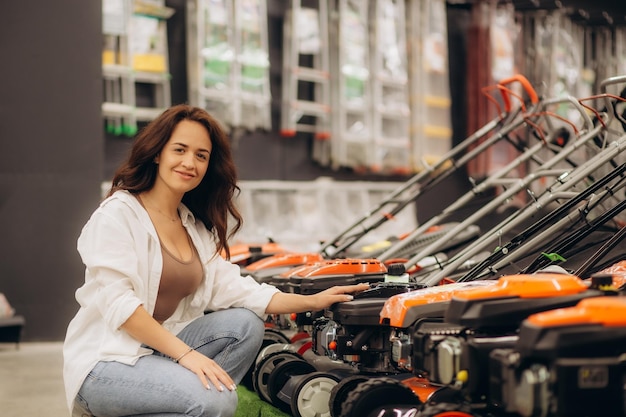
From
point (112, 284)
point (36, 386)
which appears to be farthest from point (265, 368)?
point (36, 386)

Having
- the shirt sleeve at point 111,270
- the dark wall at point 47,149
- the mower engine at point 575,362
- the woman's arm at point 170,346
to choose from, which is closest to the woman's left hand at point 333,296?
the woman's arm at point 170,346

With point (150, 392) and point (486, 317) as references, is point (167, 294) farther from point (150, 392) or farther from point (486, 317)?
point (486, 317)

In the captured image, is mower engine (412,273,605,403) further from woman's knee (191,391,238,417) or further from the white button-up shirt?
the white button-up shirt

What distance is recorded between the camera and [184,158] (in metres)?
2.19

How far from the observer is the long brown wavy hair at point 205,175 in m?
2.21

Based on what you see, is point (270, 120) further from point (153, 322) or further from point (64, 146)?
point (153, 322)

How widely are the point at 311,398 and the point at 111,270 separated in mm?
661

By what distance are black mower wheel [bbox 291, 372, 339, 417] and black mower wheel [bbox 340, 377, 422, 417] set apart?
35 cm

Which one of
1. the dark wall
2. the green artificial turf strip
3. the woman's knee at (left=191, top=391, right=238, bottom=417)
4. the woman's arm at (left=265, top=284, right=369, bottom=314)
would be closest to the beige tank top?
the woman's arm at (left=265, top=284, right=369, bottom=314)

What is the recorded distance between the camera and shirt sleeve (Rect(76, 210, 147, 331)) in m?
1.98

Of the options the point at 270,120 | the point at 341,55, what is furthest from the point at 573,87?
the point at 270,120

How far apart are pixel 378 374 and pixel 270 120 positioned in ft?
12.0

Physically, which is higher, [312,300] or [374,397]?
[312,300]

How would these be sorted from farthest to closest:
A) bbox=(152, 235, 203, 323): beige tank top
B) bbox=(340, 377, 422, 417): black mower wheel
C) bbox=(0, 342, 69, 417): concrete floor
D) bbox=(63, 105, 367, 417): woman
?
bbox=(0, 342, 69, 417): concrete floor < bbox=(152, 235, 203, 323): beige tank top < bbox=(63, 105, 367, 417): woman < bbox=(340, 377, 422, 417): black mower wheel
